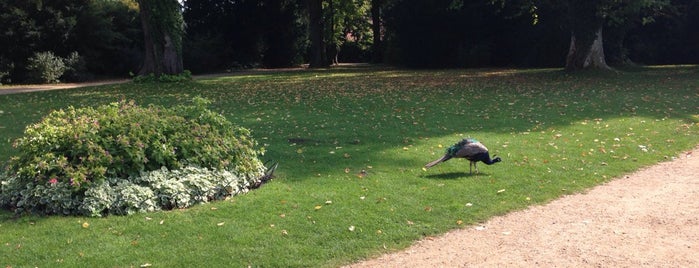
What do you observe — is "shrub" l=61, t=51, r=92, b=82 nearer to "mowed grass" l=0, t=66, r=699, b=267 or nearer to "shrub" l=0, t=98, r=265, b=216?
"mowed grass" l=0, t=66, r=699, b=267

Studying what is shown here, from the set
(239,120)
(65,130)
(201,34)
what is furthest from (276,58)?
(65,130)

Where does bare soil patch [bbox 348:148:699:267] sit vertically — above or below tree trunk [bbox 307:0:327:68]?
below

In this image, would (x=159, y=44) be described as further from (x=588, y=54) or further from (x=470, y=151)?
(x=470, y=151)

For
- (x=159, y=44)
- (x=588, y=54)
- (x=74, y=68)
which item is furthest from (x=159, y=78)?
(x=588, y=54)

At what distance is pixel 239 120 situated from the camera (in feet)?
45.3

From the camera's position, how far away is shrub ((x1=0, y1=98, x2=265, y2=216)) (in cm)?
609

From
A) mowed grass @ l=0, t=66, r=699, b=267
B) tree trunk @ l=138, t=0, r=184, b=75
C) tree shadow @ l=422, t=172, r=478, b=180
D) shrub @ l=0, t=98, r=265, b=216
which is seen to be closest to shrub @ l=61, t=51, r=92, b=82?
tree trunk @ l=138, t=0, r=184, b=75

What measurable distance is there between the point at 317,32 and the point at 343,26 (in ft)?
29.6

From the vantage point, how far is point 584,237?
5.59 meters

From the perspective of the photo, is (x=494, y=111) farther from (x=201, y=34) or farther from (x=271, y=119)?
(x=201, y=34)

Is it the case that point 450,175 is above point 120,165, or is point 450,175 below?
below

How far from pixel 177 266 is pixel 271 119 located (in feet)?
29.8

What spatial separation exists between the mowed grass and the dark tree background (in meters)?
10.3

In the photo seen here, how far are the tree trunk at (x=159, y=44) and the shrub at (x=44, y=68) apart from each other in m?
5.54
